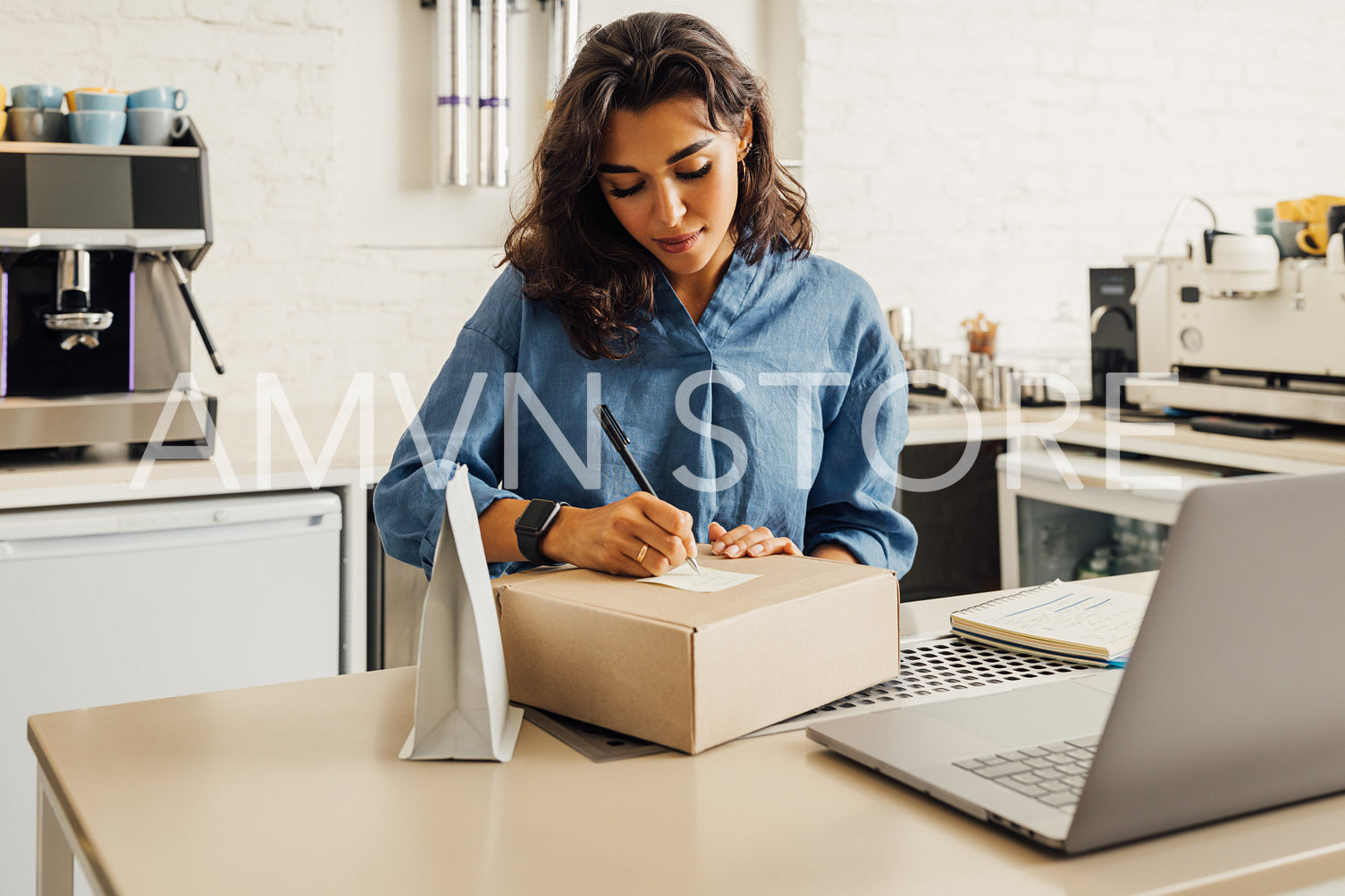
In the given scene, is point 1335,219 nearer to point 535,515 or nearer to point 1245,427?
point 1245,427

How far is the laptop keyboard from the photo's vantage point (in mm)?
752

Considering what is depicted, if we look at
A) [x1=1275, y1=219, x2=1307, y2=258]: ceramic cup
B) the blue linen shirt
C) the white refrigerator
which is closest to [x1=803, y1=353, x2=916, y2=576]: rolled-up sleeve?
the blue linen shirt

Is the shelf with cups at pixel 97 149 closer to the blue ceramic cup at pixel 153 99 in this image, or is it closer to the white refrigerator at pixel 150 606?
the blue ceramic cup at pixel 153 99

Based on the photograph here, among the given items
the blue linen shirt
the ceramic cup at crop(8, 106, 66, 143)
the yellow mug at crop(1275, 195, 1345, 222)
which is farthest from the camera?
the yellow mug at crop(1275, 195, 1345, 222)

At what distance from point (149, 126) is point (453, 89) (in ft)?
3.09

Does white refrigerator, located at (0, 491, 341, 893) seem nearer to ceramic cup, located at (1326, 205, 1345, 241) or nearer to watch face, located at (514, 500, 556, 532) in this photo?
watch face, located at (514, 500, 556, 532)

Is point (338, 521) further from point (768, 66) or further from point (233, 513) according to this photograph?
point (768, 66)

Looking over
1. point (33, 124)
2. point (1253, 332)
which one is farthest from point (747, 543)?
point (1253, 332)

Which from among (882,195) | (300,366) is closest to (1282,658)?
(300,366)

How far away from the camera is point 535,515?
117 centimetres

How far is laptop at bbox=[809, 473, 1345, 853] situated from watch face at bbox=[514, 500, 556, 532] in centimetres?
47

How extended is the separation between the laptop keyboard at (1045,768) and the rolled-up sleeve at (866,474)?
62cm

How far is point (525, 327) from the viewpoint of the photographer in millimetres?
1433

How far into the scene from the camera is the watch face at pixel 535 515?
1.17 meters
